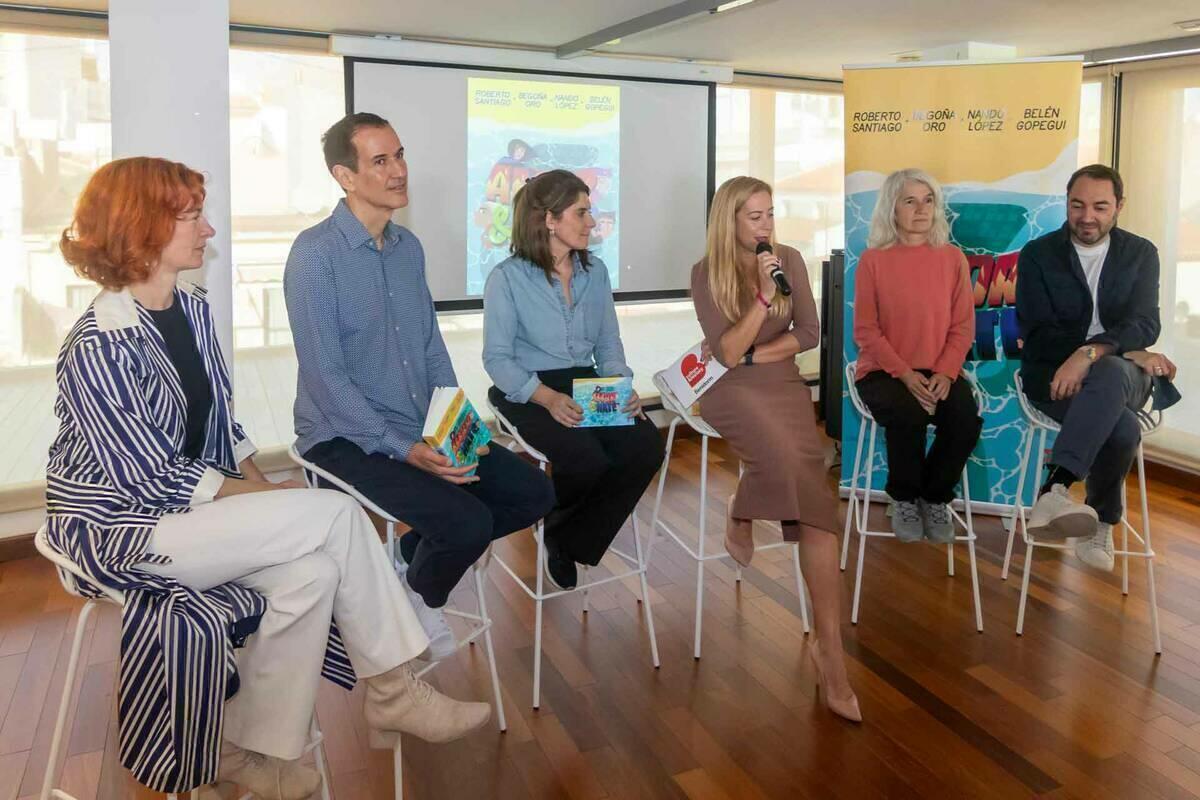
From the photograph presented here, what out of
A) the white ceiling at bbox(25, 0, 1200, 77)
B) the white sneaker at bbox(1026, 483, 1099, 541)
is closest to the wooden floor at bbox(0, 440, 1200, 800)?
the white sneaker at bbox(1026, 483, 1099, 541)

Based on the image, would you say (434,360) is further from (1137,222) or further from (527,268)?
(1137,222)

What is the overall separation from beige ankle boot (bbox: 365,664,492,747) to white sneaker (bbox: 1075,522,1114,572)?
2476 millimetres

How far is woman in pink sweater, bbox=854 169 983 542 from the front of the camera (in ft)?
Result: 11.7

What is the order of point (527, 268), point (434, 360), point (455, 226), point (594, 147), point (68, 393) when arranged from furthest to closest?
point (594, 147), point (455, 226), point (527, 268), point (434, 360), point (68, 393)

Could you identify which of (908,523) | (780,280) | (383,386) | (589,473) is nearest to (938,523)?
(908,523)

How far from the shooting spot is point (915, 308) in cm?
386

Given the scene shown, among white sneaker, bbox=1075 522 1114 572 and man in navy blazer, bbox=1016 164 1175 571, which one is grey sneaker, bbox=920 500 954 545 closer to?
man in navy blazer, bbox=1016 164 1175 571

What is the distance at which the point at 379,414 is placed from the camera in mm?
2760

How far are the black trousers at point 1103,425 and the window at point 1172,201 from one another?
84.2 inches

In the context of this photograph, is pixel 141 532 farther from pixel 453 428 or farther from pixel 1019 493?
pixel 1019 493

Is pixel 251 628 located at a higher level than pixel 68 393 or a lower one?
lower

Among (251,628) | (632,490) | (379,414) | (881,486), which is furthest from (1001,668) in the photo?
(251,628)

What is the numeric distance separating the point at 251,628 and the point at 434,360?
1114 millimetres

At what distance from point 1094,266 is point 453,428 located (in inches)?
101
